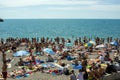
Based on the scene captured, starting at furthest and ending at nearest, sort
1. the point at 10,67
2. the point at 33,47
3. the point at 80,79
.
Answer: the point at 33,47 < the point at 10,67 < the point at 80,79

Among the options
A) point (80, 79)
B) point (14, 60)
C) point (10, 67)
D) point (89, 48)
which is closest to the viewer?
point (80, 79)

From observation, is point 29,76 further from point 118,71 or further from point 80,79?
point 118,71

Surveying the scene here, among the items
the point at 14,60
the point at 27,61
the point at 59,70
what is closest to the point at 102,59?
the point at 59,70

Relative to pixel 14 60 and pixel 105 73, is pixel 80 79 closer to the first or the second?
pixel 105 73

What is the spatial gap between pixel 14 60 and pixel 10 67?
3.54 meters

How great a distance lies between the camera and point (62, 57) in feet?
90.9

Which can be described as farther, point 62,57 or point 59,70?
point 62,57

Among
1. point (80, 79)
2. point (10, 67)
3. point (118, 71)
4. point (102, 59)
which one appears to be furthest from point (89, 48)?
point (80, 79)

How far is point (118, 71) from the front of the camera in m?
18.9

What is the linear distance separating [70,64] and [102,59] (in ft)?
9.26

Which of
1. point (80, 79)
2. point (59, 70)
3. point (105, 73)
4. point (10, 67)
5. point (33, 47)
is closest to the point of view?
point (80, 79)

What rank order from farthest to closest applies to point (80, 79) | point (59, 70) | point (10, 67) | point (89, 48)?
point (89, 48)
point (10, 67)
point (59, 70)
point (80, 79)

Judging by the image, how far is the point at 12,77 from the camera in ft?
66.8

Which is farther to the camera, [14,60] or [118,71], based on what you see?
[14,60]
